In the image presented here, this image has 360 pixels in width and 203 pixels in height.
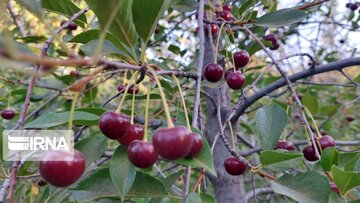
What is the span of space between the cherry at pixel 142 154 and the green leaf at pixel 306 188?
0.28 metres

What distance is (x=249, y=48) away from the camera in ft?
4.93

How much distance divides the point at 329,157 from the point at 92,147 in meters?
0.52

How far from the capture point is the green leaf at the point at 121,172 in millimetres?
736

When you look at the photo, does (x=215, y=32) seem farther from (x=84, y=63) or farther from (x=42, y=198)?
(x=84, y=63)

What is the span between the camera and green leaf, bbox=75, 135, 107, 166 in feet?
2.89

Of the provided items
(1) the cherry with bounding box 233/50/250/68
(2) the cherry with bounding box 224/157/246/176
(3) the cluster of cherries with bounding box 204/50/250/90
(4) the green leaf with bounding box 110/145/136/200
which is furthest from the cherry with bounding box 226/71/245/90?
(4) the green leaf with bounding box 110/145/136/200

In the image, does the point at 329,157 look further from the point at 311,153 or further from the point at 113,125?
the point at 113,125

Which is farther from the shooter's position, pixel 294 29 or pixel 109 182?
pixel 294 29

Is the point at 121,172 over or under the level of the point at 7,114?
over

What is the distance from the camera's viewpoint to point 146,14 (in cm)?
72

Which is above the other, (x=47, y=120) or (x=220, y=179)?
(x=47, y=120)

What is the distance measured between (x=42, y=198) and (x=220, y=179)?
63cm

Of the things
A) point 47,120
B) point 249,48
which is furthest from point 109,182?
point 249,48

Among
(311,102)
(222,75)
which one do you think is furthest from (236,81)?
(311,102)
